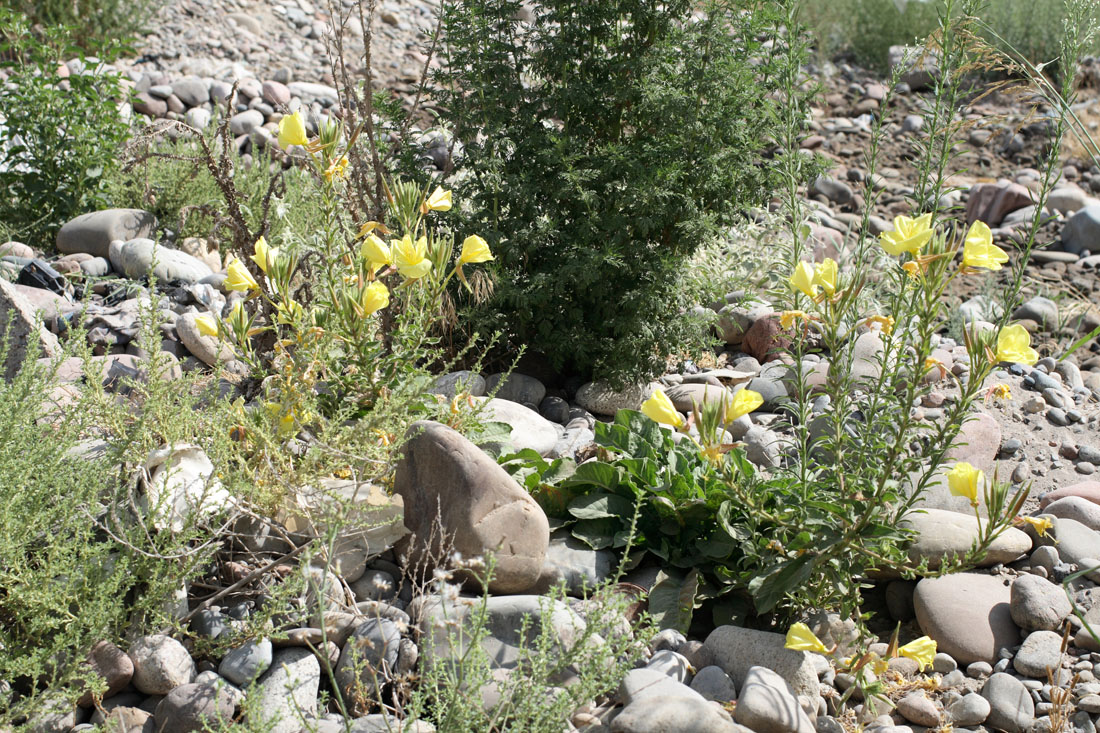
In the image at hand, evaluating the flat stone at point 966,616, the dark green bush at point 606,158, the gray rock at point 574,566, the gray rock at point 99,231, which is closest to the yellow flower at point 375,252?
the gray rock at point 574,566

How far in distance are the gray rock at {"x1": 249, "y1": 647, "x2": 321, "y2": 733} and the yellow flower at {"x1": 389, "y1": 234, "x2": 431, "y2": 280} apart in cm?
108

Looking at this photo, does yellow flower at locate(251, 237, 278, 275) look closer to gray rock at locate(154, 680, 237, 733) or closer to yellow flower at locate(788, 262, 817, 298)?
gray rock at locate(154, 680, 237, 733)

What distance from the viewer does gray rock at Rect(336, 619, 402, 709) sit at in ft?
7.70

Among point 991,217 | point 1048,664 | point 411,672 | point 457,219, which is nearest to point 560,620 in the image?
point 411,672

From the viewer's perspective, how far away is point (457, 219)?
13.2 ft

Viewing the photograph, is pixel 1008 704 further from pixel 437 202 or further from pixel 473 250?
pixel 437 202

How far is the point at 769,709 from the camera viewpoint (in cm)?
234

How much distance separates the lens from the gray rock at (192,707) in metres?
2.26

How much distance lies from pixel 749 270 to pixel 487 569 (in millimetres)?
3962

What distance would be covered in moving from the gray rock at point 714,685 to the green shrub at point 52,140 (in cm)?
436

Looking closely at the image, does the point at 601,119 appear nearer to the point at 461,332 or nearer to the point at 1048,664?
the point at 461,332

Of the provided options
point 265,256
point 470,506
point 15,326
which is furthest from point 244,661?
point 15,326

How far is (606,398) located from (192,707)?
2.29 meters

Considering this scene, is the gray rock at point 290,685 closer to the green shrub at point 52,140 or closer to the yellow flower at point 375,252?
the yellow flower at point 375,252
